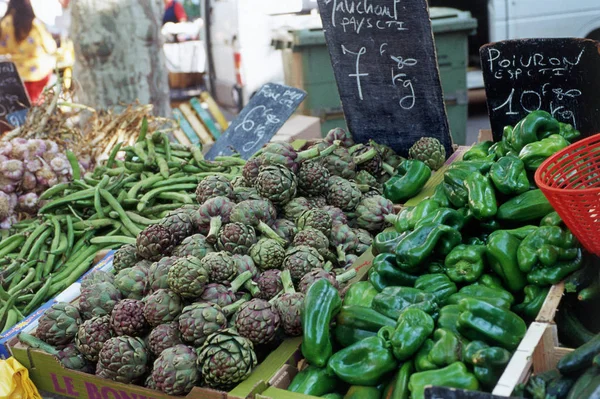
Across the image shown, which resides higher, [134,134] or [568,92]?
[568,92]

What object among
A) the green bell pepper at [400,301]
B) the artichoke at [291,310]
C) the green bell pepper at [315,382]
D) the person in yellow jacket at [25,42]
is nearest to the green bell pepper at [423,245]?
the green bell pepper at [400,301]

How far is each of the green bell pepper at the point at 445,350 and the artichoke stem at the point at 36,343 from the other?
5.22 ft

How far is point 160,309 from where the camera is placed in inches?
100

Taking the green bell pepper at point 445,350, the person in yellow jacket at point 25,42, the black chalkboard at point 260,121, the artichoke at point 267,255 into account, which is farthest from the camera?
the person in yellow jacket at point 25,42

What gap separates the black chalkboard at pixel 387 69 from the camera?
3803mm

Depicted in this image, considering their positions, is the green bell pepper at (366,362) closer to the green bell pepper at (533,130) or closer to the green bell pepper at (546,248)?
the green bell pepper at (546,248)

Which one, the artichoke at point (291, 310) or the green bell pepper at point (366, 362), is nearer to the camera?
the green bell pepper at point (366, 362)

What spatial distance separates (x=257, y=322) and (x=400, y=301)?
1.76 feet

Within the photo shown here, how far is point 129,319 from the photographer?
2.60 meters

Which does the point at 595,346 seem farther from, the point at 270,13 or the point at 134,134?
the point at 270,13

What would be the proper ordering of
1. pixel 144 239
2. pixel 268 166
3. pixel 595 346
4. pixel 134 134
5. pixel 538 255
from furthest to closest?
pixel 134 134, pixel 268 166, pixel 144 239, pixel 538 255, pixel 595 346

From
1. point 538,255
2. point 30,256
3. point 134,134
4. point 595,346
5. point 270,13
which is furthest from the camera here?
point 270,13

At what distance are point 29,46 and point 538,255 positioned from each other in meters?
7.74

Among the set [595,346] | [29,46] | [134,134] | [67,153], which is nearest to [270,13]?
[29,46]
